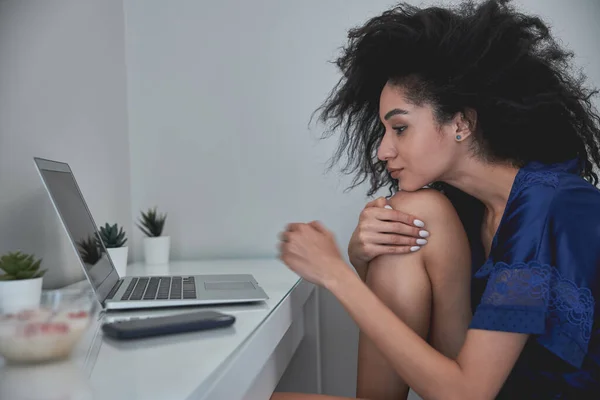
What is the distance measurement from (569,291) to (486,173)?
0.30 metres

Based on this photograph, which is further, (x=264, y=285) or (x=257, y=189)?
(x=257, y=189)

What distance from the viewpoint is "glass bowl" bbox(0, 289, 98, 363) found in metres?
0.73

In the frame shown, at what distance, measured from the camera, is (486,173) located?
1174 millimetres

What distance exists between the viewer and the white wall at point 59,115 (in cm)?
131

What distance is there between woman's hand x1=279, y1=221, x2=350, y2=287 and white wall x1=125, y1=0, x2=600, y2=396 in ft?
2.42

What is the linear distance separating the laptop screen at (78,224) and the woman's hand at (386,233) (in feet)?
1.53

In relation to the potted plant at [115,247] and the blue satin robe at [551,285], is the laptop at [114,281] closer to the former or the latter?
the potted plant at [115,247]

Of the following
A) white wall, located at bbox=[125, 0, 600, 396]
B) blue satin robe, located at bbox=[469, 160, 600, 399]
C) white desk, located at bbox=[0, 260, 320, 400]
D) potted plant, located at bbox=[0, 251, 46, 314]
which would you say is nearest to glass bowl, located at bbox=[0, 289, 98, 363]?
white desk, located at bbox=[0, 260, 320, 400]

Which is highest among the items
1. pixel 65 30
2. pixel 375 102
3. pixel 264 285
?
pixel 65 30

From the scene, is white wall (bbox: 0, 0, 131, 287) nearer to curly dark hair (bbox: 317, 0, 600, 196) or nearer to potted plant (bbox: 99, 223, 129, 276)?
potted plant (bbox: 99, 223, 129, 276)

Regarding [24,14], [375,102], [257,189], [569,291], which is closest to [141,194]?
[257,189]

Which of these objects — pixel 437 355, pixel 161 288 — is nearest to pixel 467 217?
pixel 437 355

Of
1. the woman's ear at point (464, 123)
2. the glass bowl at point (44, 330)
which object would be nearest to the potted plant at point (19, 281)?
the glass bowl at point (44, 330)

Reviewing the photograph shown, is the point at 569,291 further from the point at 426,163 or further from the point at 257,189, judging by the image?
the point at 257,189
